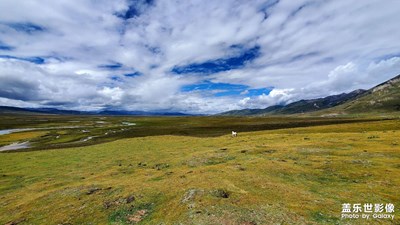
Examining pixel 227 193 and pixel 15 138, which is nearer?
pixel 227 193

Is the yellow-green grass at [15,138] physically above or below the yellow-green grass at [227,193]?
below

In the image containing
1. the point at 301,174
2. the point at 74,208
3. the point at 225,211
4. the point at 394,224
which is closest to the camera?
the point at 394,224

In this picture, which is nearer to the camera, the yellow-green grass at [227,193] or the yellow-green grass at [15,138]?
the yellow-green grass at [227,193]

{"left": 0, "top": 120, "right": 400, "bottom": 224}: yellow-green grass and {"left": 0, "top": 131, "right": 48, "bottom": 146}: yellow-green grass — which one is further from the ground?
{"left": 0, "top": 120, "right": 400, "bottom": 224}: yellow-green grass

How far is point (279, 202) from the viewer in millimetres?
18453

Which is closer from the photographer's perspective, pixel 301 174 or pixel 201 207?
pixel 201 207

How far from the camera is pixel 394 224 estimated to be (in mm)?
14531

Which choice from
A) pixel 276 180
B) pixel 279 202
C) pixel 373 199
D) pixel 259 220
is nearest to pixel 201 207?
pixel 259 220

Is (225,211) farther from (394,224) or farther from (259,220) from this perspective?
(394,224)

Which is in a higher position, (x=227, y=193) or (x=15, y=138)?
(x=227, y=193)

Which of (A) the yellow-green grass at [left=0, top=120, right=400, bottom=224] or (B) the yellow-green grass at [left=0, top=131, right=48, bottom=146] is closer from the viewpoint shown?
(A) the yellow-green grass at [left=0, top=120, right=400, bottom=224]

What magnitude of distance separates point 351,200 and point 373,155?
67.3 ft

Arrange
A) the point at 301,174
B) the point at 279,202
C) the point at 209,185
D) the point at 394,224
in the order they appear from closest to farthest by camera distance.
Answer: the point at 394,224
the point at 279,202
the point at 209,185
the point at 301,174

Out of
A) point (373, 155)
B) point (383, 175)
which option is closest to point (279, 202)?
point (383, 175)
